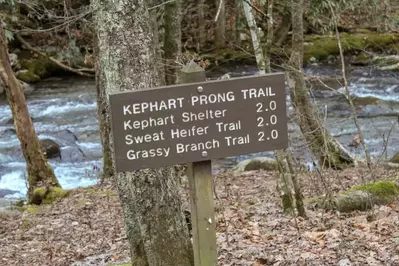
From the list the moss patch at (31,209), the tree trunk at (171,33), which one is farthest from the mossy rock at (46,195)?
the tree trunk at (171,33)

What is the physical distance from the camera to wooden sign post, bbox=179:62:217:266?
11.4 ft

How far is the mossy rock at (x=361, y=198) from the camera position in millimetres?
6527

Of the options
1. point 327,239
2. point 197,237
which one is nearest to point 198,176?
point 197,237

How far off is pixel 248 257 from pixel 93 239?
2604 mm

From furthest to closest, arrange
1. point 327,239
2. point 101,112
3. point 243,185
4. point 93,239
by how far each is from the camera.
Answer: point 101,112, point 243,185, point 93,239, point 327,239

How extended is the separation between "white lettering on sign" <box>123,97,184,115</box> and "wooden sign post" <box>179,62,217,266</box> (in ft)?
0.62

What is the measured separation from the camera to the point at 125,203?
450 cm

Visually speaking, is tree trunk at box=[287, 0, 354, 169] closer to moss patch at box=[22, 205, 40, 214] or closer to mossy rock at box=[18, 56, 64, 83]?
moss patch at box=[22, 205, 40, 214]

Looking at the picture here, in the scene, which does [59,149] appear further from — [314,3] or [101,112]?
[314,3]

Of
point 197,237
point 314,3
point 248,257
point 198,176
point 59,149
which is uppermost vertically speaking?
point 314,3

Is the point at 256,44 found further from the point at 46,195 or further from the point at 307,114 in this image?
the point at 46,195

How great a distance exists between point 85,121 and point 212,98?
13.3 m

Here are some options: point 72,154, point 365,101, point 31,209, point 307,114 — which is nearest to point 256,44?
point 307,114

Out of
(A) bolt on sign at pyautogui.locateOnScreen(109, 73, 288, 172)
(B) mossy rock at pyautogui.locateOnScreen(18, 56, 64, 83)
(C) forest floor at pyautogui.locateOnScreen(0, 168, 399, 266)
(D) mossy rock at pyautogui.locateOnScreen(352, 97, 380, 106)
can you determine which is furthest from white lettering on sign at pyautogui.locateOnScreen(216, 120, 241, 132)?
(B) mossy rock at pyautogui.locateOnScreen(18, 56, 64, 83)
